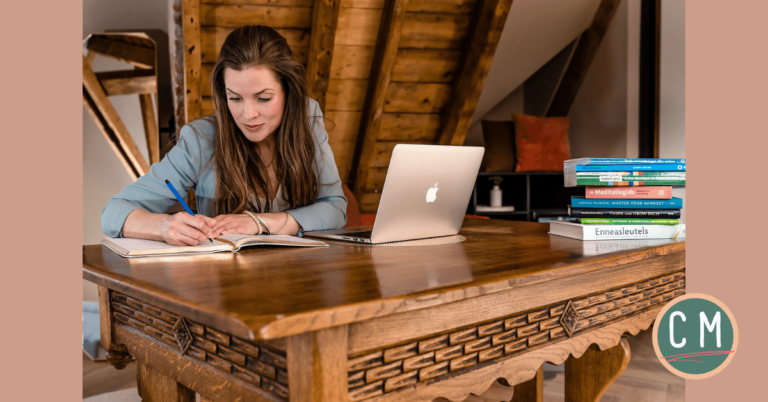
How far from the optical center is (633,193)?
4.11ft

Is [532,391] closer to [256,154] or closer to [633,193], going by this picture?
[633,193]

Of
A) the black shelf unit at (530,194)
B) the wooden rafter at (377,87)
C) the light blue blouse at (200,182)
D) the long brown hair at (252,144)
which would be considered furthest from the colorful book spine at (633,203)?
the black shelf unit at (530,194)

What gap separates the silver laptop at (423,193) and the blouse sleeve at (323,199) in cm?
17

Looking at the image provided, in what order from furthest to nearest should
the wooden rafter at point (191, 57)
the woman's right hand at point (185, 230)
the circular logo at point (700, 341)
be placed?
the wooden rafter at point (191, 57), the woman's right hand at point (185, 230), the circular logo at point (700, 341)

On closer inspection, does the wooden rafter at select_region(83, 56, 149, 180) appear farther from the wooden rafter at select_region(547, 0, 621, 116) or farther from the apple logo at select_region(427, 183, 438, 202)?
the wooden rafter at select_region(547, 0, 621, 116)

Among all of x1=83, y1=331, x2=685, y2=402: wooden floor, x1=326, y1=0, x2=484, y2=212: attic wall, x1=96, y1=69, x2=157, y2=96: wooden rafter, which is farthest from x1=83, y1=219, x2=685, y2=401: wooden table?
x1=96, y1=69, x2=157, y2=96: wooden rafter

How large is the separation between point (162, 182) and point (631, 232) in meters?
1.19

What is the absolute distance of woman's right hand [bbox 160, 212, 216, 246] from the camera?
1.14 metres

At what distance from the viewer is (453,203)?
131 cm

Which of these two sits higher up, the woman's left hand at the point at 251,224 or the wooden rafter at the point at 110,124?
the wooden rafter at the point at 110,124

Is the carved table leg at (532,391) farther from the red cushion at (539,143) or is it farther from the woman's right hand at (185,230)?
the red cushion at (539,143)

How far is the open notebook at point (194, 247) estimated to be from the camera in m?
1.08

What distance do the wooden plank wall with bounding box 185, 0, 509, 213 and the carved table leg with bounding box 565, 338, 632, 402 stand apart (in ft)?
7.19

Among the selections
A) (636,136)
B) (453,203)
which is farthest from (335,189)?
(636,136)
